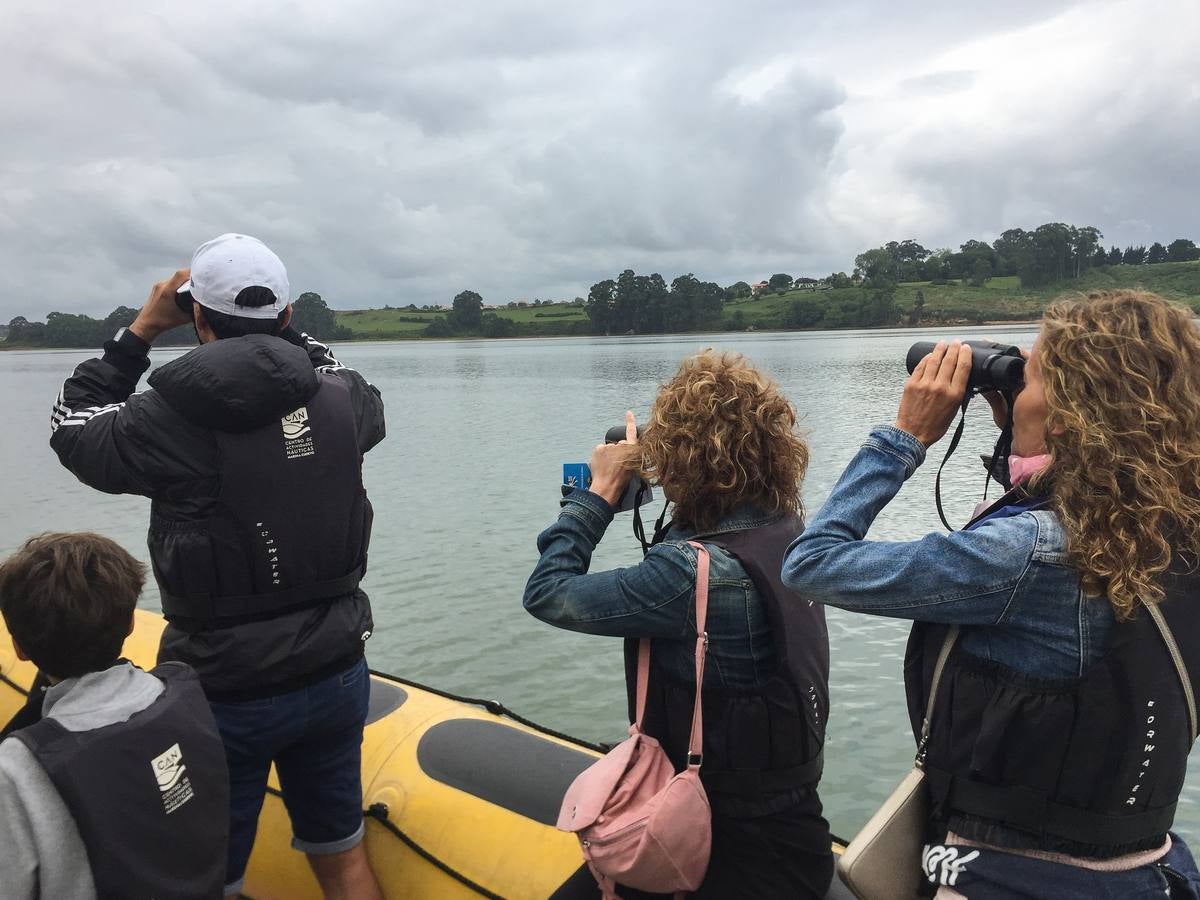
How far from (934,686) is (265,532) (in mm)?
1598

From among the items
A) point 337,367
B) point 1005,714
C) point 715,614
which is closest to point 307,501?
point 337,367

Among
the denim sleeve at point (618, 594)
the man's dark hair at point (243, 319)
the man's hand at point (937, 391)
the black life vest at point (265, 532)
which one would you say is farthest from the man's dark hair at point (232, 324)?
the man's hand at point (937, 391)

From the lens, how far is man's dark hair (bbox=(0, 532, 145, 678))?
187 cm

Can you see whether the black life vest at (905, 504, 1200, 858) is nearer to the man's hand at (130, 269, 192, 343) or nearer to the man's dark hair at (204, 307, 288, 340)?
the man's dark hair at (204, 307, 288, 340)

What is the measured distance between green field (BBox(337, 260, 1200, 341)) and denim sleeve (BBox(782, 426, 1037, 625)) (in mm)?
26881

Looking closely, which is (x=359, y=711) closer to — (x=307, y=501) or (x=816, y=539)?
(x=307, y=501)

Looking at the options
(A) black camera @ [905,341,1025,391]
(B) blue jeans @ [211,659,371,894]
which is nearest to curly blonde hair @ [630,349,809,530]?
(A) black camera @ [905,341,1025,391]

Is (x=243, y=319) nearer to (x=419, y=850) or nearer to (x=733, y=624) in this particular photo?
(x=733, y=624)

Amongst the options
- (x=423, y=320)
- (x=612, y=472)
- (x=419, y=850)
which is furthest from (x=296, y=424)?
(x=423, y=320)

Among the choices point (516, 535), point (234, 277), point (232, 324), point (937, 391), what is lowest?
point (516, 535)

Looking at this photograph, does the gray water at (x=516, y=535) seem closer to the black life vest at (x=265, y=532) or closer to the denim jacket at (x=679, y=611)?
the denim jacket at (x=679, y=611)

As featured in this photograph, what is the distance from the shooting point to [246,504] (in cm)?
224

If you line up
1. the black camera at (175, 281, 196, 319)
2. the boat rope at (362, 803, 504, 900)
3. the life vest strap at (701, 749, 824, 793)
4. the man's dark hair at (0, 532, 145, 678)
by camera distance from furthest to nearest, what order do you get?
the boat rope at (362, 803, 504, 900) → the black camera at (175, 281, 196, 319) → the life vest strap at (701, 749, 824, 793) → the man's dark hair at (0, 532, 145, 678)

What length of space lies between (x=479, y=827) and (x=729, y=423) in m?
1.68
